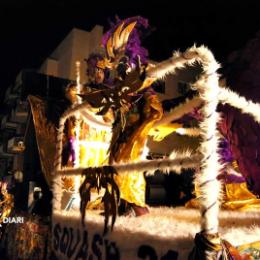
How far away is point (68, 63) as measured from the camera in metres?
6.80

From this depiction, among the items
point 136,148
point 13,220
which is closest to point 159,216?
point 136,148

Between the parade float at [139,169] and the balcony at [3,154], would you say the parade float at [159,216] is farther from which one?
the balcony at [3,154]

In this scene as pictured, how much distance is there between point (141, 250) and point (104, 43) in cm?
167

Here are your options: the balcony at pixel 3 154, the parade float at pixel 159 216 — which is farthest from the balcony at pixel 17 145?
the parade float at pixel 159 216

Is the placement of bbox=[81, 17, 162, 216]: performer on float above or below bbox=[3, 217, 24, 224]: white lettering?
above

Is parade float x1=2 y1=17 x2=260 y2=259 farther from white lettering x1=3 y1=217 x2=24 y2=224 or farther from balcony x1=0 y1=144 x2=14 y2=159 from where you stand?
balcony x1=0 y1=144 x2=14 y2=159

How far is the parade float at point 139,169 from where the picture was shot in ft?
4.59

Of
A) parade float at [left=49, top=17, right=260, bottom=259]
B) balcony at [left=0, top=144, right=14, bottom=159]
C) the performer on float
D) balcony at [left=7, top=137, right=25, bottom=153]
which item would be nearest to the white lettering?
parade float at [left=49, top=17, right=260, bottom=259]

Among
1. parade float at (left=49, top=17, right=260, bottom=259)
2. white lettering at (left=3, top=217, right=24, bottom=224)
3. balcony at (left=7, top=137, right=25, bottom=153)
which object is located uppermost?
balcony at (left=7, top=137, right=25, bottom=153)

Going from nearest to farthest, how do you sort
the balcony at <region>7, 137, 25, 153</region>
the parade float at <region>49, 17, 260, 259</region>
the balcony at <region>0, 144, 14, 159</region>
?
the parade float at <region>49, 17, 260, 259</region> < the balcony at <region>7, 137, 25, 153</region> < the balcony at <region>0, 144, 14, 159</region>

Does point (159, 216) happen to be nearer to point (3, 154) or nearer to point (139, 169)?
point (139, 169)

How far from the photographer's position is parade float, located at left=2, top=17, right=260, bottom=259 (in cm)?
140

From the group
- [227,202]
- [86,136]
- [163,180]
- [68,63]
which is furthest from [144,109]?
[68,63]

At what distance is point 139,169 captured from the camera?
5.94ft
